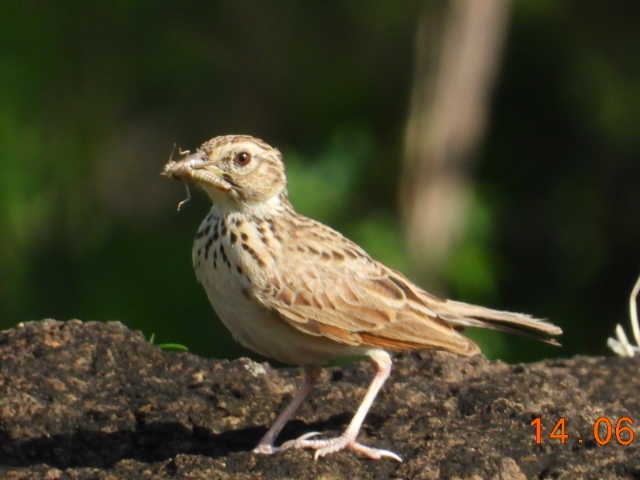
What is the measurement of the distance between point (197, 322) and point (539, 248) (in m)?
3.71

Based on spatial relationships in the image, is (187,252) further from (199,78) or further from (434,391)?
(434,391)

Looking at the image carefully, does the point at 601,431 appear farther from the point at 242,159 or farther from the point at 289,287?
the point at 242,159

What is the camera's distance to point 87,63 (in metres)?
18.6

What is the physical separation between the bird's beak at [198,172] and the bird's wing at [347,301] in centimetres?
44

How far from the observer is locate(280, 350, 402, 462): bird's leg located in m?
7.76

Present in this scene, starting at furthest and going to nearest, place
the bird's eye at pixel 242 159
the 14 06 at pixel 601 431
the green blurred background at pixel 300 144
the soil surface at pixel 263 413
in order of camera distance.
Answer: the green blurred background at pixel 300 144 → the bird's eye at pixel 242 159 → the 14 06 at pixel 601 431 → the soil surface at pixel 263 413

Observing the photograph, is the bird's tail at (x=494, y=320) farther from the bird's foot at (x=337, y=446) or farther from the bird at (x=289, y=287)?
the bird's foot at (x=337, y=446)

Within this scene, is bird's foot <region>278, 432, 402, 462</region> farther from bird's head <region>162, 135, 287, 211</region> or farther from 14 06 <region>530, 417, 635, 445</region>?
bird's head <region>162, 135, 287, 211</region>

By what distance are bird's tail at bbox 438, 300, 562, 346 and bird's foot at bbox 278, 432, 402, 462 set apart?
1.13m

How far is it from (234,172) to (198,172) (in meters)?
0.20

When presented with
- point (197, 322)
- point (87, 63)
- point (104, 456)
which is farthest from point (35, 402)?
point (87, 63)

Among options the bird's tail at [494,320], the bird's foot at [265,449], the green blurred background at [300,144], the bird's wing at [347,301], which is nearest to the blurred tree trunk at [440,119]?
the green blurred background at [300,144]

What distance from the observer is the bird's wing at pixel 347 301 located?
8.14m

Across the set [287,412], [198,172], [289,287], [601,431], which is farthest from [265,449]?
[601,431]
